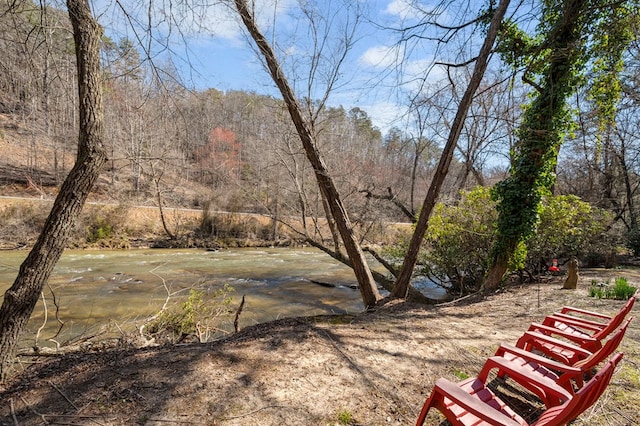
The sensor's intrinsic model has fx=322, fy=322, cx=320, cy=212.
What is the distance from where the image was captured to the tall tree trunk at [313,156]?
5.63 meters

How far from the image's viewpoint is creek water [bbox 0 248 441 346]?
291 inches

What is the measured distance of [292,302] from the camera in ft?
30.9

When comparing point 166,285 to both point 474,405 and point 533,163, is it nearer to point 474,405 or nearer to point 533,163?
point 474,405

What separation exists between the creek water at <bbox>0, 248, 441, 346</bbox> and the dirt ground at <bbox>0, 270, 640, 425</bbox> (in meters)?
2.36

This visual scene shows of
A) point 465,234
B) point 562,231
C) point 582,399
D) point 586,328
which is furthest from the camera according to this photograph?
point 465,234

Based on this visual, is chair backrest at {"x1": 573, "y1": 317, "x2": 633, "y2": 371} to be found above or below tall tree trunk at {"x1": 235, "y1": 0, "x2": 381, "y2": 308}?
below

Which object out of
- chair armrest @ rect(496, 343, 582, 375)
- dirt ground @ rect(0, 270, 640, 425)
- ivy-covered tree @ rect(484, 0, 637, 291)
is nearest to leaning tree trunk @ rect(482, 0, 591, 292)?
ivy-covered tree @ rect(484, 0, 637, 291)

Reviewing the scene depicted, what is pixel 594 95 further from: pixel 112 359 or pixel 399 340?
pixel 112 359

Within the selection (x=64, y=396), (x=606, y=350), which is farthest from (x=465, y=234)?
(x=64, y=396)

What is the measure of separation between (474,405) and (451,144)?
458cm

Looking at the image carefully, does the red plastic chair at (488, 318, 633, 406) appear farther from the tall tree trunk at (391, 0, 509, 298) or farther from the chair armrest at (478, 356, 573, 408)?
the tall tree trunk at (391, 0, 509, 298)

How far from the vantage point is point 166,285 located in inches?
413

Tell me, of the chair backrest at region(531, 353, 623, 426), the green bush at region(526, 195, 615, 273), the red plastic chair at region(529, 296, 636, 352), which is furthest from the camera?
the green bush at region(526, 195, 615, 273)

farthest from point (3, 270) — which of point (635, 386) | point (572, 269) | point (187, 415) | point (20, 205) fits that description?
point (572, 269)
